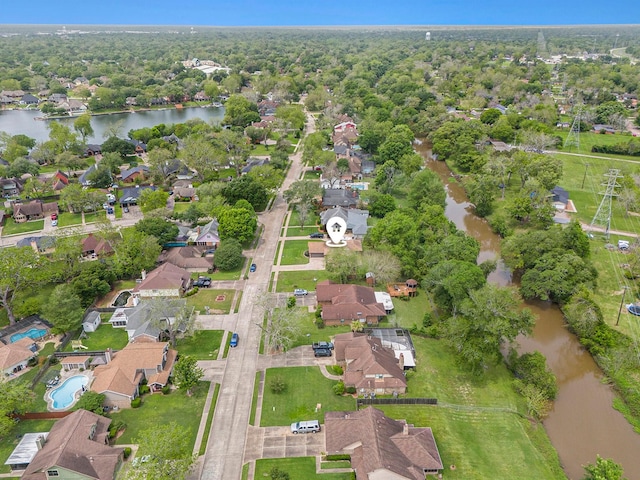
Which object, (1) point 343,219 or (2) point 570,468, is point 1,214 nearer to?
(1) point 343,219

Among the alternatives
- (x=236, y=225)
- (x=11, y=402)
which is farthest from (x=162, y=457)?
(x=236, y=225)

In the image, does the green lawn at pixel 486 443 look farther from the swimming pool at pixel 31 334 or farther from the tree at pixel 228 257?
the swimming pool at pixel 31 334

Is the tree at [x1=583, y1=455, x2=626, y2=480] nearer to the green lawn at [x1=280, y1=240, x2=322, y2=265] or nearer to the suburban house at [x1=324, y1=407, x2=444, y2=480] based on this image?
the suburban house at [x1=324, y1=407, x2=444, y2=480]

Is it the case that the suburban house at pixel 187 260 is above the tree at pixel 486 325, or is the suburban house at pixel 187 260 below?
below

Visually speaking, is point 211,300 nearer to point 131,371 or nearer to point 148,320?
point 148,320

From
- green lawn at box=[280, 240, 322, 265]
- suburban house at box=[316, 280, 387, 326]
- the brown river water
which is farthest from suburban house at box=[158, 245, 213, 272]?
the brown river water

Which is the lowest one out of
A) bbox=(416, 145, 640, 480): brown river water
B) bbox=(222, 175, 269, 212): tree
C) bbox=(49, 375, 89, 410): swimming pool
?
bbox=(416, 145, 640, 480): brown river water

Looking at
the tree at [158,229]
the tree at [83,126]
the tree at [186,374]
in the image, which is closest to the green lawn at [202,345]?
the tree at [186,374]
